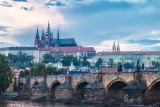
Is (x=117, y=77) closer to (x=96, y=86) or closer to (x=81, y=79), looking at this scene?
(x=96, y=86)

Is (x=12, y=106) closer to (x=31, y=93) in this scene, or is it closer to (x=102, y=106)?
(x=102, y=106)

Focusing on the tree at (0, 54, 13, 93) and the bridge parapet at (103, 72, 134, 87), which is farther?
the tree at (0, 54, 13, 93)

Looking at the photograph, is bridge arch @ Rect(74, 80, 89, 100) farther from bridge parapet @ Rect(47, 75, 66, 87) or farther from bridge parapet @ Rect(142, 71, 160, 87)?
bridge parapet @ Rect(142, 71, 160, 87)

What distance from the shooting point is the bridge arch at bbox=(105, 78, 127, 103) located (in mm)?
58088

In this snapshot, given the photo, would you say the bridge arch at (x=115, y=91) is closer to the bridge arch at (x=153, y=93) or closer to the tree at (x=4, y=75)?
the bridge arch at (x=153, y=93)

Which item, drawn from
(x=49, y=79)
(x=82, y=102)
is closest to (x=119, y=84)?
(x=82, y=102)

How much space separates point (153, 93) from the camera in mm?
51438

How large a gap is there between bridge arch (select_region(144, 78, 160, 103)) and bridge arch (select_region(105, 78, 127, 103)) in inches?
262

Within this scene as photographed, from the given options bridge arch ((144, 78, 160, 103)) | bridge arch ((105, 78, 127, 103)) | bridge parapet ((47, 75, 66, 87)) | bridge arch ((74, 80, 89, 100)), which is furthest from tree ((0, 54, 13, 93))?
bridge arch ((144, 78, 160, 103))

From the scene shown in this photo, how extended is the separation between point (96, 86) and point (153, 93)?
10.7 meters

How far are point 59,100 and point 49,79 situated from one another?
10.2 meters

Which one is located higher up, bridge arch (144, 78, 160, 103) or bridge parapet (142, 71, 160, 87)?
bridge parapet (142, 71, 160, 87)

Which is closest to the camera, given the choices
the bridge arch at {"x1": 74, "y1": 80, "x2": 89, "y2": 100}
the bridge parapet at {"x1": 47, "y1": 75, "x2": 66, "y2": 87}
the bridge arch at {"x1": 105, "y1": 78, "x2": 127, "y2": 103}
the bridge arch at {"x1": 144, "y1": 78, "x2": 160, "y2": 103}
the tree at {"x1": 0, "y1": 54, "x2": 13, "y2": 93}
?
the bridge arch at {"x1": 144, "y1": 78, "x2": 160, "y2": 103}

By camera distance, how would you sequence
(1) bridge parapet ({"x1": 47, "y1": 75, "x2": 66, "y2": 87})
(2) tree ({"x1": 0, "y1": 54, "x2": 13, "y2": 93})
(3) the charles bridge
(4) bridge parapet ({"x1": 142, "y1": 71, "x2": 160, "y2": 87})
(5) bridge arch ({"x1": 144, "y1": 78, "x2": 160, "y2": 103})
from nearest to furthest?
(4) bridge parapet ({"x1": 142, "y1": 71, "x2": 160, "y2": 87}) → (5) bridge arch ({"x1": 144, "y1": 78, "x2": 160, "y2": 103}) → (3) the charles bridge → (1) bridge parapet ({"x1": 47, "y1": 75, "x2": 66, "y2": 87}) → (2) tree ({"x1": 0, "y1": 54, "x2": 13, "y2": 93})
